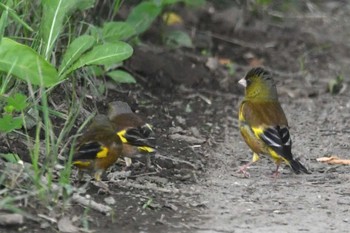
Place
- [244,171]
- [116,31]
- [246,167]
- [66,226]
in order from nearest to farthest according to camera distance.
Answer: [66,226]
[244,171]
[246,167]
[116,31]

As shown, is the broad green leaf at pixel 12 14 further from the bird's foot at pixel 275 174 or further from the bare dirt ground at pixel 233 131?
the bird's foot at pixel 275 174

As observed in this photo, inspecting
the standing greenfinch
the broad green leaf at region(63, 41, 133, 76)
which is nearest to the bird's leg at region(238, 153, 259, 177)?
A: the standing greenfinch

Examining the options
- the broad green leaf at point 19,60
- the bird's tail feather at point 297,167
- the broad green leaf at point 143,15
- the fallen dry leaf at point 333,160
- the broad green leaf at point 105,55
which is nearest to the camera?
the broad green leaf at point 19,60

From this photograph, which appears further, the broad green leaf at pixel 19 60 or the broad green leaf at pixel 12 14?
the broad green leaf at pixel 12 14

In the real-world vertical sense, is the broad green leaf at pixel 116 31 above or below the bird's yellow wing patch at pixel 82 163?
above

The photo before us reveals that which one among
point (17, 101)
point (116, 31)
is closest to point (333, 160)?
point (116, 31)

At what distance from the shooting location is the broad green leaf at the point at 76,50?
6770 millimetres

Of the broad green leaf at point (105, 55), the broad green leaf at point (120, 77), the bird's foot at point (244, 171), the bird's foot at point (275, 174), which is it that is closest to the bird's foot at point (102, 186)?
the broad green leaf at point (105, 55)

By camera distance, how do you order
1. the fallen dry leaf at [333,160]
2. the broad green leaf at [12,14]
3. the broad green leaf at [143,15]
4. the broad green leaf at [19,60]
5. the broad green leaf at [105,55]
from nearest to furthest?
1. the broad green leaf at [19,60]
2. the broad green leaf at [12,14]
3. the broad green leaf at [105,55]
4. the fallen dry leaf at [333,160]
5. the broad green leaf at [143,15]

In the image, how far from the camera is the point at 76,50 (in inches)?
267

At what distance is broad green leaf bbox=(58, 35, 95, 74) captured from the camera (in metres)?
6.77

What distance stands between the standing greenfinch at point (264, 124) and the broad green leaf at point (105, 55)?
53.3 inches

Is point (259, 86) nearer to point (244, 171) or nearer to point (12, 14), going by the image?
point (244, 171)

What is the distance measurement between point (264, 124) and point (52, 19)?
191 centimetres
